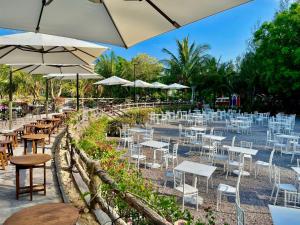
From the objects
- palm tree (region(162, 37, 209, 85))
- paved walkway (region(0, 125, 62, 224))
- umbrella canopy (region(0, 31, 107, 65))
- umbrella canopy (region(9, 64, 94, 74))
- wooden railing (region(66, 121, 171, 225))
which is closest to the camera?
wooden railing (region(66, 121, 171, 225))

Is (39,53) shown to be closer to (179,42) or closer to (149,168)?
(149,168)

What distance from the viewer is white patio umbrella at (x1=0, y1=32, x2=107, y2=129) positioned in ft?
16.5

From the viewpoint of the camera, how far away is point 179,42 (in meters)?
35.3

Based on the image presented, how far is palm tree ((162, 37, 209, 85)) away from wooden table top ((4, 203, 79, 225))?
103ft

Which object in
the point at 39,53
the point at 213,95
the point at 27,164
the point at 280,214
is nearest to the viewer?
the point at 280,214

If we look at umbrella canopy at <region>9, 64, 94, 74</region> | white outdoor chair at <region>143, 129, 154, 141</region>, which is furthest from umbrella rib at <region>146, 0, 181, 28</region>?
white outdoor chair at <region>143, 129, 154, 141</region>

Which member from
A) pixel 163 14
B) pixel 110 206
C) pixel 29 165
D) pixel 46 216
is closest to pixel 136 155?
pixel 29 165

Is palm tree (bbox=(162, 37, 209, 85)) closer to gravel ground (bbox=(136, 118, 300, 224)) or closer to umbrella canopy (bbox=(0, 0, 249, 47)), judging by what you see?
gravel ground (bbox=(136, 118, 300, 224))

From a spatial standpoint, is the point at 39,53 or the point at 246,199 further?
the point at 246,199

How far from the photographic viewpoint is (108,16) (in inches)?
115

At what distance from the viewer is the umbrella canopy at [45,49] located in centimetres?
503

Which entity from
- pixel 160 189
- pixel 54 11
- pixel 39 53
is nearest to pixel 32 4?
pixel 54 11

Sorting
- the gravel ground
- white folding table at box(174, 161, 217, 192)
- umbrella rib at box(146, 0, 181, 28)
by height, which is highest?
umbrella rib at box(146, 0, 181, 28)

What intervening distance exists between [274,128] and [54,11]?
16.3 meters
